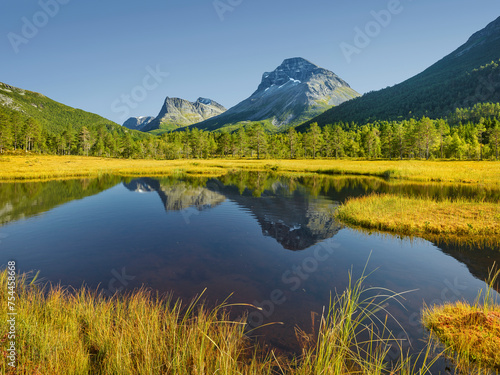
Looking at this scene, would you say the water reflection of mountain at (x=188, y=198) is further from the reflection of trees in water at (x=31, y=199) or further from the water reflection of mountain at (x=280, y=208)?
the reflection of trees in water at (x=31, y=199)

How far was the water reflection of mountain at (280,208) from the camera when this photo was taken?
1736 centimetres

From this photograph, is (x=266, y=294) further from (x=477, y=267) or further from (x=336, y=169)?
(x=336, y=169)

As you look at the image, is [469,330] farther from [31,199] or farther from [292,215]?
[31,199]

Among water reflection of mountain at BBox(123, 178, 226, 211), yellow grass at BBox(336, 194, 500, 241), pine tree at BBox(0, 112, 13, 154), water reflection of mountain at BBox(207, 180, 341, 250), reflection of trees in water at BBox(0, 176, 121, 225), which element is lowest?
yellow grass at BBox(336, 194, 500, 241)

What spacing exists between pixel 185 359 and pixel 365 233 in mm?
15386

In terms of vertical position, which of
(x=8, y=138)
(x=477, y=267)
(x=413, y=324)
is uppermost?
(x=8, y=138)

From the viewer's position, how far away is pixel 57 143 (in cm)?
13762

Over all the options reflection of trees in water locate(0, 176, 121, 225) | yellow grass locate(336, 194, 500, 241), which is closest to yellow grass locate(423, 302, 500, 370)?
yellow grass locate(336, 194, 500, 241)

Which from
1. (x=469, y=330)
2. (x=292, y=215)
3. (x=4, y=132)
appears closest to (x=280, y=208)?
(x=292, y=215)

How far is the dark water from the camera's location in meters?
9.30

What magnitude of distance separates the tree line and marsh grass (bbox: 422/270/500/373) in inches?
4071

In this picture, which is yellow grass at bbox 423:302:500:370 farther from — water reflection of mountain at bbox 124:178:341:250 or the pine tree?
the pine tree

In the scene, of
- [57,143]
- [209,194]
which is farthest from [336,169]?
[57,143]

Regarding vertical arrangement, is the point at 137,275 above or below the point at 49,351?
below
